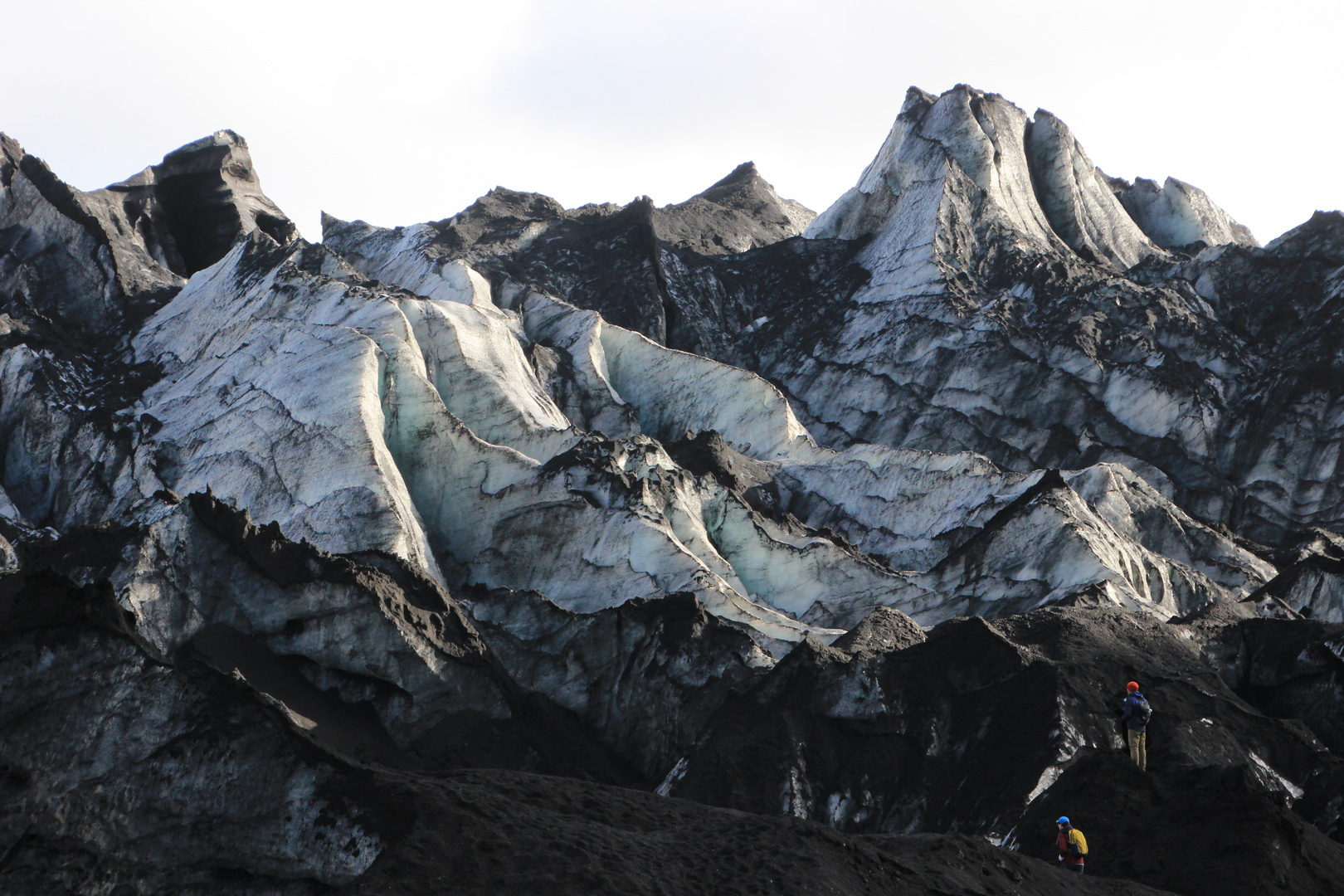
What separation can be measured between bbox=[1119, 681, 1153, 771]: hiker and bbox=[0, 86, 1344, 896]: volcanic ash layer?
77 centimetres

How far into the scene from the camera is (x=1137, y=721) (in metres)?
24.5

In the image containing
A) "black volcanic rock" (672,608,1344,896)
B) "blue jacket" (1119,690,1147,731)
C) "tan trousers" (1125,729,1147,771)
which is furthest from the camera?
"tan trousers" (1125,729,1147,771)

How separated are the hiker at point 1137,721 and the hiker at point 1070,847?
3.08 m

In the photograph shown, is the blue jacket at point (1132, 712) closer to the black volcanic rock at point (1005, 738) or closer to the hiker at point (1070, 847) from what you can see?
the black volcanic rock at point (1005, 738)

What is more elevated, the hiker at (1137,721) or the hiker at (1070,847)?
the hiker at (1137,721)

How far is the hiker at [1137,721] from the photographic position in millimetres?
24391

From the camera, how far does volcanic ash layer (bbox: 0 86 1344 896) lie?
1958 centimetres

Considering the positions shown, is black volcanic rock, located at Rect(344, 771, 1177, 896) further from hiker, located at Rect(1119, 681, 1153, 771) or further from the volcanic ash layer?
hiker, located at Rect(1119, 681, 1153, 771)

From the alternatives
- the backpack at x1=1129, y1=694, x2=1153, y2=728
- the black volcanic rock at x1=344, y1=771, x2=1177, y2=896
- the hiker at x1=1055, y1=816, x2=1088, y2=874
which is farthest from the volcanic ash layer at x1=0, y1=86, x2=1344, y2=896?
the backpack at x1=1129, y1=694, x2=1153, y2=728

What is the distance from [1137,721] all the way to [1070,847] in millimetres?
3829

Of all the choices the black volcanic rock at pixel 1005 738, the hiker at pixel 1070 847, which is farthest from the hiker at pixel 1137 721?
the hiker at pixel 1070 847

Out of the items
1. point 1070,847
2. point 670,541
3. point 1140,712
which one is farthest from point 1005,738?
point 670,541

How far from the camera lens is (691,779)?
28.2 meters

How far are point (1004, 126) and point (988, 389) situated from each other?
20.7 metres
